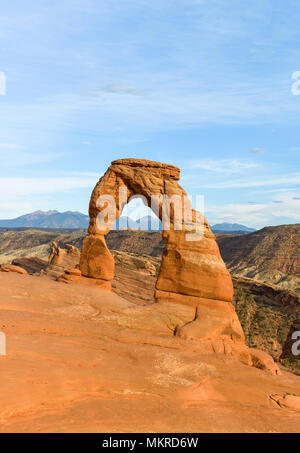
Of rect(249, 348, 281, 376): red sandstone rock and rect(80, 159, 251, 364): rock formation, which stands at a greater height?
rect(80, 159, 251, 364): rock formation

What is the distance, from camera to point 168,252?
18297mm

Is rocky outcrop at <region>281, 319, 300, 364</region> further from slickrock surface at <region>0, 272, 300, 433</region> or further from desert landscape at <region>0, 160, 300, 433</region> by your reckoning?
slickrock surface at <region>0, 272, 300, 433</region>

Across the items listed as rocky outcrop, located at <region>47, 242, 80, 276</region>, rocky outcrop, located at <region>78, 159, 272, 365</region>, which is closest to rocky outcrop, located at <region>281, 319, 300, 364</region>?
rocky outcrop, located at <region>78, 159, 272, 365</region>

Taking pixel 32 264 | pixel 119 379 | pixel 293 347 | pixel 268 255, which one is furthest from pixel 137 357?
pixel 268 255

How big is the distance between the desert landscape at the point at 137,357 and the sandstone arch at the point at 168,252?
0.19 ft

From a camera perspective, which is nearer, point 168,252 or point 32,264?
point 168,252

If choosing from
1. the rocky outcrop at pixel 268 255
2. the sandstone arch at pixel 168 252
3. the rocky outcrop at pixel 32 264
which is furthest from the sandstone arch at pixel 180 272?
the rocky outcrop at pixel 268 255

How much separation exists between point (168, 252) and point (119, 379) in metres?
9.10

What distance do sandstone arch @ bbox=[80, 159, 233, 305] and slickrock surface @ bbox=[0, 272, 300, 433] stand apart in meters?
1.88

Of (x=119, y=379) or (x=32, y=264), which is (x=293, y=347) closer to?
(x=119, y=379)

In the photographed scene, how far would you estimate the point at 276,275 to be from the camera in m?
81.4

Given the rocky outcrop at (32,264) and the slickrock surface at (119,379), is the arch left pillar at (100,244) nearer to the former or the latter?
the slickrock surface at (119,379)

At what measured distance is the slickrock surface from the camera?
8023 mm
